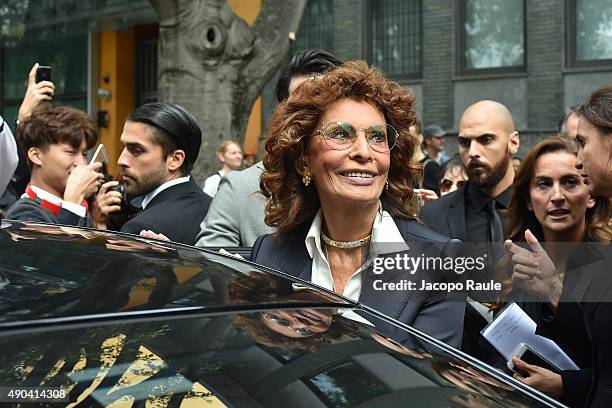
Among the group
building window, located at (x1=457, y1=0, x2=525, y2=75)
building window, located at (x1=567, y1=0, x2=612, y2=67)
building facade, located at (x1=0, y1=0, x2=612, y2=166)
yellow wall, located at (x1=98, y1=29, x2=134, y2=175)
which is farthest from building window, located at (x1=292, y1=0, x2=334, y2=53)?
yellow wall, located at (x1=98, y1=29, x2=134, y2=175)

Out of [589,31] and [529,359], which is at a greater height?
[589,31]

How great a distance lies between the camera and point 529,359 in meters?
3.34

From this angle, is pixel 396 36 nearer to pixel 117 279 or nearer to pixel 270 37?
pixel 270 37

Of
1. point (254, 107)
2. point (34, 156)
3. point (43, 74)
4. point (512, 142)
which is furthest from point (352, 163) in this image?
point (254, 107)

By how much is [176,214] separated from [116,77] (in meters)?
15.7

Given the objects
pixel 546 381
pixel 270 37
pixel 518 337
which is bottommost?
pixel 546 381

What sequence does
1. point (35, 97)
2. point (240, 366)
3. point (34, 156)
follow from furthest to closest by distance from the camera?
1. point (35, 97)
2. point (34, 156)
3. point (240, 366)

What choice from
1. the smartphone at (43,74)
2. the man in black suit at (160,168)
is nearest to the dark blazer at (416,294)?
the man in black suit at (160,168)

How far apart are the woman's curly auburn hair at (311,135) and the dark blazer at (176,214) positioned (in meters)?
1.07

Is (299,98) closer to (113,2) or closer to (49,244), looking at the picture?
(49,244)

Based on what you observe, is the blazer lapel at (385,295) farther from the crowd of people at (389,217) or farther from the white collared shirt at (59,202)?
the white collared shirt at (59,202)

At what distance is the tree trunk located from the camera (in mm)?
8695

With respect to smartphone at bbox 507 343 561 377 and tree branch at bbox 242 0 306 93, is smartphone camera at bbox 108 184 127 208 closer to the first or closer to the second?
smartphone at bbox 507 343 561 377

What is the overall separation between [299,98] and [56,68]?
1773 centimetres
